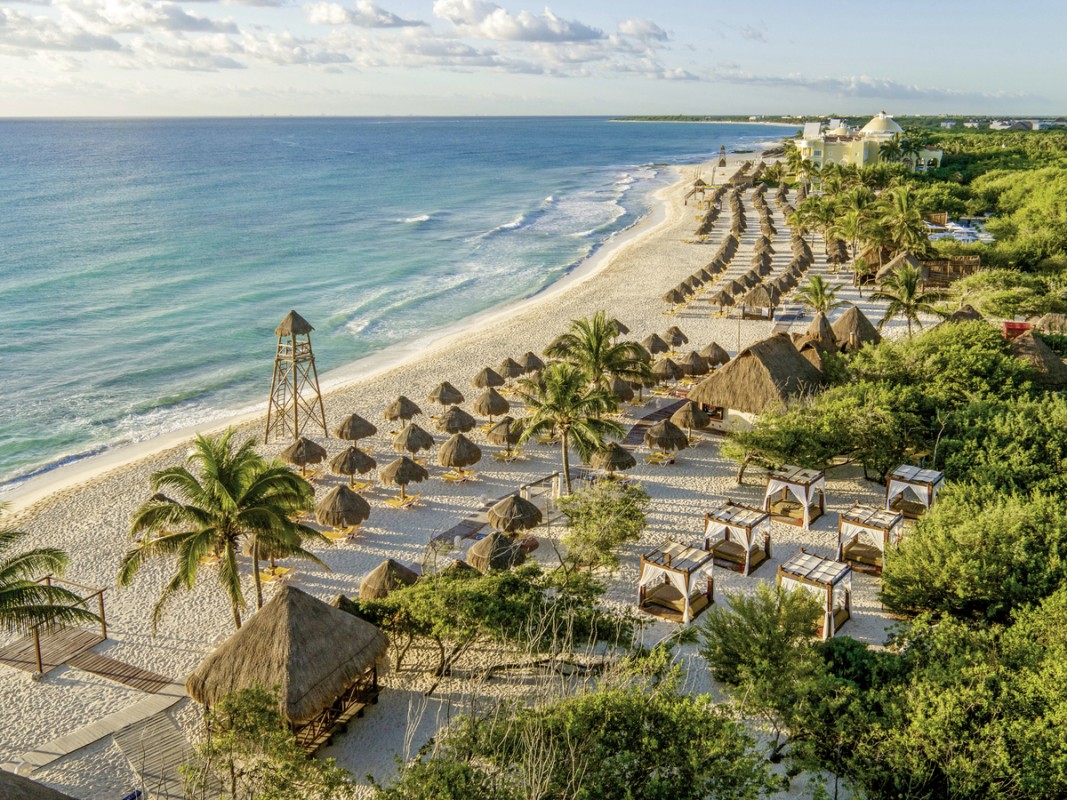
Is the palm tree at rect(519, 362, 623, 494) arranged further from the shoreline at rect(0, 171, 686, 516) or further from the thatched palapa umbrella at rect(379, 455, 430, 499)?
the shoreline at rect(0, 171, 686, 516)

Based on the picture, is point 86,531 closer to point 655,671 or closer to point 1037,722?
point 655,671

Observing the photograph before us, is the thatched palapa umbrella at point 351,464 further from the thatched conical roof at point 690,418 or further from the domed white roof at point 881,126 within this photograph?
the domed white roof at point 881,126

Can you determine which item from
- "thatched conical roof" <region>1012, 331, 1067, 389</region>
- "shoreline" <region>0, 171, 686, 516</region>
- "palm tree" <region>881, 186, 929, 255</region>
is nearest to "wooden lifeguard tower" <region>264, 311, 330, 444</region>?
"shoreline" <region>0, 171, 686, 516</region>

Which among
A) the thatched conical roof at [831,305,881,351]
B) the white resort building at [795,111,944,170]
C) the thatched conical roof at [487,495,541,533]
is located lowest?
the thatched conical roof at [487,495,541,533]

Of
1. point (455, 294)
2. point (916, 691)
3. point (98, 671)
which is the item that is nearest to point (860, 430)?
point (916, 691)

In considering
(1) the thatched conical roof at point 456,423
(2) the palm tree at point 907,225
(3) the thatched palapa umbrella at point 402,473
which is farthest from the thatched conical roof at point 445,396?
(2) the palm tree at point 907,225
